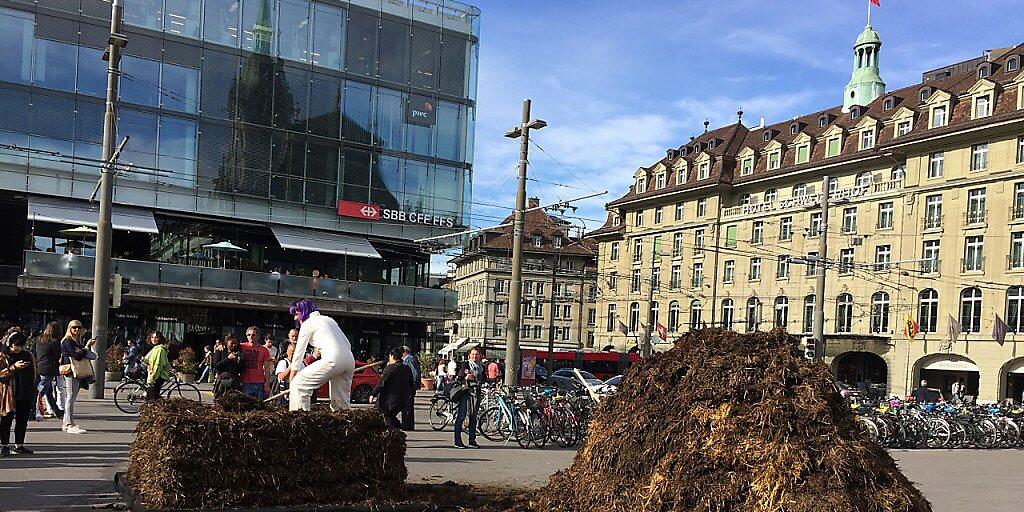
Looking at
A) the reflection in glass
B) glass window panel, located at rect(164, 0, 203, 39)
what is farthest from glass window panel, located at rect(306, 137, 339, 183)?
the reflection in glass

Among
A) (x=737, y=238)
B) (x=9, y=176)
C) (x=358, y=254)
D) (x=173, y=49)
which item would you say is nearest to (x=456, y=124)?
(x=358, y=254)

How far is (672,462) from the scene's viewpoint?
6.25 m

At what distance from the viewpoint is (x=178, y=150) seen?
129 ft

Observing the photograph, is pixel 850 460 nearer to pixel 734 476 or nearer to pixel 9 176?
pixel 734 476

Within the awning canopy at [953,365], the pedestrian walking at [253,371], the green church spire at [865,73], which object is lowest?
the awning canopy at [953,365]

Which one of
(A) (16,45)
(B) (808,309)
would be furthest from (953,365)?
(A) (16,45)

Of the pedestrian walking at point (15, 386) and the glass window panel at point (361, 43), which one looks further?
the glass window panel at point (361, 43)

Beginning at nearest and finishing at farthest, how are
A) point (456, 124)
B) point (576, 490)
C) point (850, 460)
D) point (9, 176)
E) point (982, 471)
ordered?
point (850, 460)
point (576, 490)
point (982, 471)
point (9, 176)
point (456, 124)

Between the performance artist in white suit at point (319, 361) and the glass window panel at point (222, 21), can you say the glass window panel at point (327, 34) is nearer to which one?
the glass window panel at point (222, 21)

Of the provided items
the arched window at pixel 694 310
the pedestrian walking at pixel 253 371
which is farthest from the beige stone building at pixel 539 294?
the pedestrian walking at pixel 253 371

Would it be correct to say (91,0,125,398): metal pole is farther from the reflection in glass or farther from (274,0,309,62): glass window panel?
(274,0,309,62): glass window panel

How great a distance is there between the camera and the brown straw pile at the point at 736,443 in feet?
19.3

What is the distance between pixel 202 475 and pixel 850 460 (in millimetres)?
4976

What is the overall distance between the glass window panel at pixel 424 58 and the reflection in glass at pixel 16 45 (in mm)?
15639
